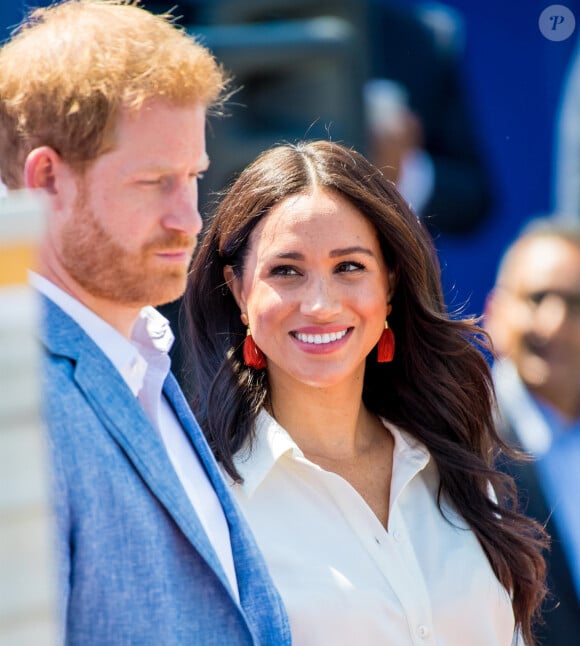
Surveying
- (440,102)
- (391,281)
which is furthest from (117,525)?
(440,102)

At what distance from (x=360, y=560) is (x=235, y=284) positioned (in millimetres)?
620

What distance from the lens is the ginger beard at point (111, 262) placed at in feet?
5.22

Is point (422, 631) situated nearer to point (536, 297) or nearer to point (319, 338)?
point (319, 338)

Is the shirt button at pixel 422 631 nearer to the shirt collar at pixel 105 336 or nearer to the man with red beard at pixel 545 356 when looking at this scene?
the shirt collar at pixel 105 336

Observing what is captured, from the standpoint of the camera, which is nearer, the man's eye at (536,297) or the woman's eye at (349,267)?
the woman's eye at (349,267)

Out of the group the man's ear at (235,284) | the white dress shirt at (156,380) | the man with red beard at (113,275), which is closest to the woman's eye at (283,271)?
the man's ear at (235,284)

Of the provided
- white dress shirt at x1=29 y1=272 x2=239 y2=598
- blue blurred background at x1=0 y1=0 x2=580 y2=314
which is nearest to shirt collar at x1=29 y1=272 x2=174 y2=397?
white dress shirt at x1=29 y1=272 x2=239 y2=598

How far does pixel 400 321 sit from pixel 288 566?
641 millimetres

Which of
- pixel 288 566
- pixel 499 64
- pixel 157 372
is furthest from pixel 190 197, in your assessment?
pixel 499 64

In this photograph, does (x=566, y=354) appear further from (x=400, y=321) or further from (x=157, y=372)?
(x=157, y=372)

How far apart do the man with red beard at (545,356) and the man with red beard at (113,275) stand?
2034 millimetres

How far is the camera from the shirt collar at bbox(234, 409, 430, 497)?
94.9 inches

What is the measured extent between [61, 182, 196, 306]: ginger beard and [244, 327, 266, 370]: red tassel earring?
95 cm

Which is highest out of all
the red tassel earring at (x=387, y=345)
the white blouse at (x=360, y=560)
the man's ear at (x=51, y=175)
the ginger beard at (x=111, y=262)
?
the man's ear at (x=51, y=175)
